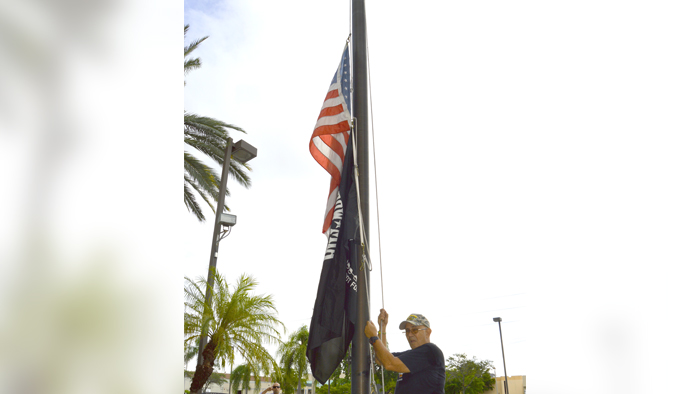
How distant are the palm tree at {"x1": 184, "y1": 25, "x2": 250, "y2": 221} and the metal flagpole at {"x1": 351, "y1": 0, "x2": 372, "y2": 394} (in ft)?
32.3

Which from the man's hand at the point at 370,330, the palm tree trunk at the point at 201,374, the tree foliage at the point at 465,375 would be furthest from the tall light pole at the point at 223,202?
the tree foliage at the point at 465,375

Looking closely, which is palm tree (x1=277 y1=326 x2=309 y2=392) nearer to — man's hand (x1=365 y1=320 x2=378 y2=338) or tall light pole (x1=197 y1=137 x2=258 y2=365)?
tall light pole (x1=197 y1=137 x2=258 y2=365)

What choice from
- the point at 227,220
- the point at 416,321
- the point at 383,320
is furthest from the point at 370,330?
the point at 227,220

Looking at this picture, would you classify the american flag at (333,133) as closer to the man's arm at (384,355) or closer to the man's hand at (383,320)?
the man's hand at (383,320)

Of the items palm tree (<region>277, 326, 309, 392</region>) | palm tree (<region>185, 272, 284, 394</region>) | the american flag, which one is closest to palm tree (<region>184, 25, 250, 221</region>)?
palm tree (<region>185, 272, 284, 394</region>)

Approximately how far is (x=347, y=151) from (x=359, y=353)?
1842 millimetres

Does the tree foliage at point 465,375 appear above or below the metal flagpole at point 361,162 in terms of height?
below

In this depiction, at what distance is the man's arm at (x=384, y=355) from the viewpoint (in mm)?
3412

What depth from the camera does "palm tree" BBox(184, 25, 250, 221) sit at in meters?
13.4

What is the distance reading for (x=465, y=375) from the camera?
151ft

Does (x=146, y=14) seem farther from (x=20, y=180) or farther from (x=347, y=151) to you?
(x=347, y=151)

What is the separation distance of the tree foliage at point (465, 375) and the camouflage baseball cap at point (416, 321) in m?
45.1

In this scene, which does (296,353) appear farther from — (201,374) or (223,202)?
(223,202)

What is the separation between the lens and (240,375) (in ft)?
177
